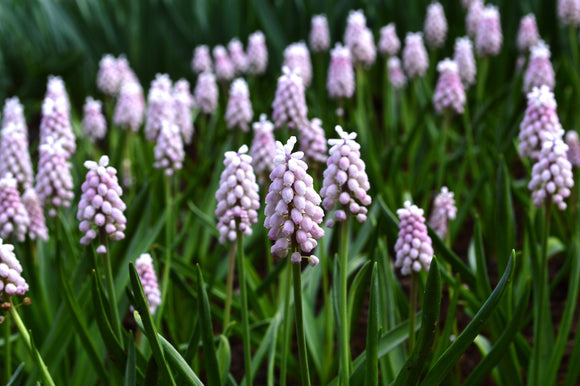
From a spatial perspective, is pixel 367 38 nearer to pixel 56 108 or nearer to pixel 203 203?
pixel 203 203

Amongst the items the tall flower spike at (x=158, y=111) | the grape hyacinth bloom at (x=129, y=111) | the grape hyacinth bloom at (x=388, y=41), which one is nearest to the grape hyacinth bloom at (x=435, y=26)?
the grape hyacinth bloom at (x=388, y=41)

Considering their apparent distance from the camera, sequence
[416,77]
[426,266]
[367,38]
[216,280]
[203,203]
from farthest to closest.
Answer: [416,77]
[367,38]
[203,203]
[216,280]
[426,266]

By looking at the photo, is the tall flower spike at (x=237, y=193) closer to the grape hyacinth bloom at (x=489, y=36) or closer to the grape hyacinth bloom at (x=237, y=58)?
the grape hyacinth bloom at (x=489, y=36)

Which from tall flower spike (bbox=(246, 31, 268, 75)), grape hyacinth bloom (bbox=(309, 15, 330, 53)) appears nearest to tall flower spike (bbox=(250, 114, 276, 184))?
tall flower spike (bbox=(246, 31, 268, 75))

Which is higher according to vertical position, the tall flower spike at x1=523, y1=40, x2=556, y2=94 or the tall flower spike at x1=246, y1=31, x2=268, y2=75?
the tall flower spike at x1=246, y1=31, x2=268, y2=75

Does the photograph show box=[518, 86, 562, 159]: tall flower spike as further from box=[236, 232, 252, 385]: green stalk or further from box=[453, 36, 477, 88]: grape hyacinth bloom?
box=[453, 36, 477, 88]: grape hyacinth bloom

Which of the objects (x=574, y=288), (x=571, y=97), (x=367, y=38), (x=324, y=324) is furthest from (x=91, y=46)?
(x=574, y=288)
